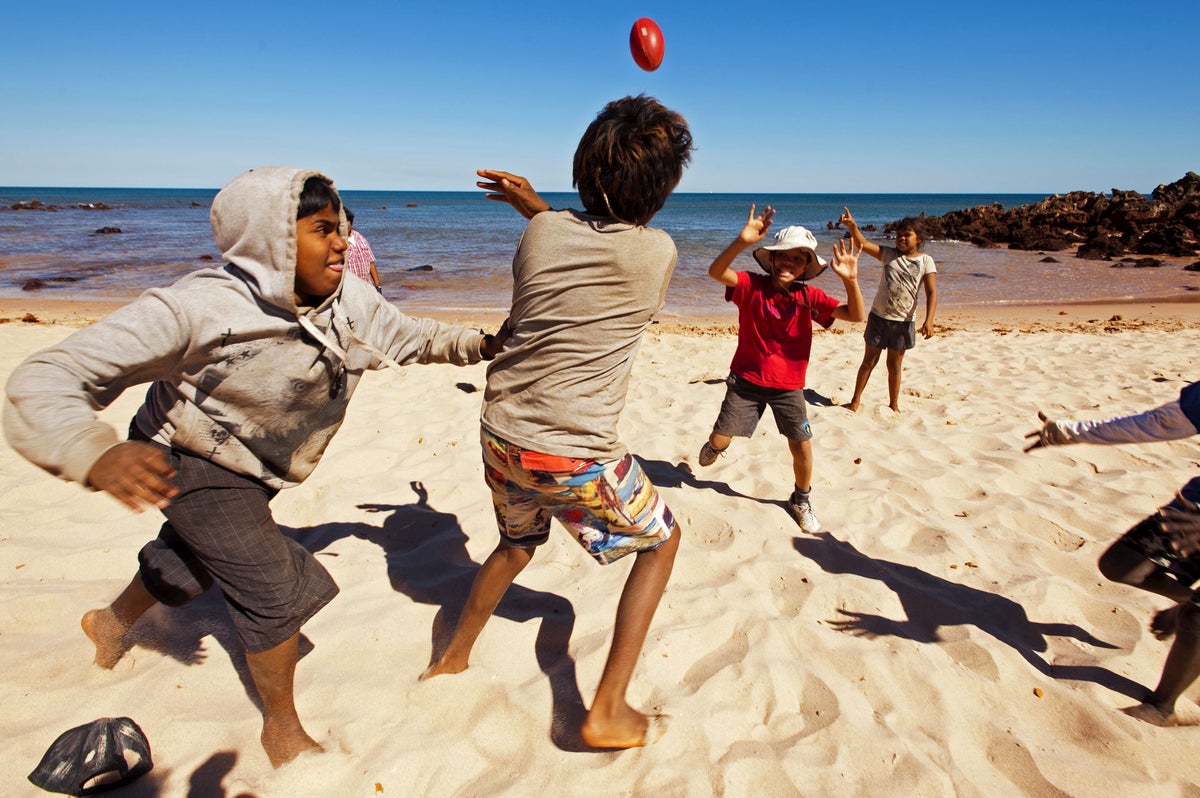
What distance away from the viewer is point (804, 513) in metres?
3.48

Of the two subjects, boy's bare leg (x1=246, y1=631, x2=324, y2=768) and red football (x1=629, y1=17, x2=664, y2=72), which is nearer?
boy's bare leg (x1=246, y1=631, x2=324, y2=768)

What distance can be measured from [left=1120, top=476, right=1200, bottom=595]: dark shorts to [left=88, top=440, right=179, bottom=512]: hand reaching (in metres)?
2.76

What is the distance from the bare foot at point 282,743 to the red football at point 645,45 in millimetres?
2828

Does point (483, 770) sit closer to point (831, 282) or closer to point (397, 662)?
point (397, 662)

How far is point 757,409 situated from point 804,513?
23.4 inches

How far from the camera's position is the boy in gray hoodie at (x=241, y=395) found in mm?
1390

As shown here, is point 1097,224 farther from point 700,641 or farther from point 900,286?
point 700,641

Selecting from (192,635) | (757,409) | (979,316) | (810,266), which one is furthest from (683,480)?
(979,316)

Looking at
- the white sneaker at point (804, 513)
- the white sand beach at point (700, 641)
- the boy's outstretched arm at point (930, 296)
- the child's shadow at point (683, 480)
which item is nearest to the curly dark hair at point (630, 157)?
the white sand beach at point (700, 641)

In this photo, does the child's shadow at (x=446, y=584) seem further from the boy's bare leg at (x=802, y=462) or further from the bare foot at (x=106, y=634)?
the boy's bare leg at (x=802, y=462)

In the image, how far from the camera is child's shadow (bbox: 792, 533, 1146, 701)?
7.98 feet

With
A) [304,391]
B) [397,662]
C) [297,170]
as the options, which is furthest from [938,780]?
[297,170]

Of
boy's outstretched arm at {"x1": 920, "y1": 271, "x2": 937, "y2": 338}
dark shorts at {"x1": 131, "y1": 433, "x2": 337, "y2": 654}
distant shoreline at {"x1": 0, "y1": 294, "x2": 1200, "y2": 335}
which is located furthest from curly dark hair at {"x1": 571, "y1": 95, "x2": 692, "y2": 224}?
distant shoreline at {"x1": 0, "y1": 294, "x2": 1200, "y2": 335}

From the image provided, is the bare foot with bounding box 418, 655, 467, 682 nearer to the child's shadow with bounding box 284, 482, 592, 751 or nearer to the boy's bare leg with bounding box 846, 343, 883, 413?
the child's shadow with bounding box 284, 482, 592, 751
